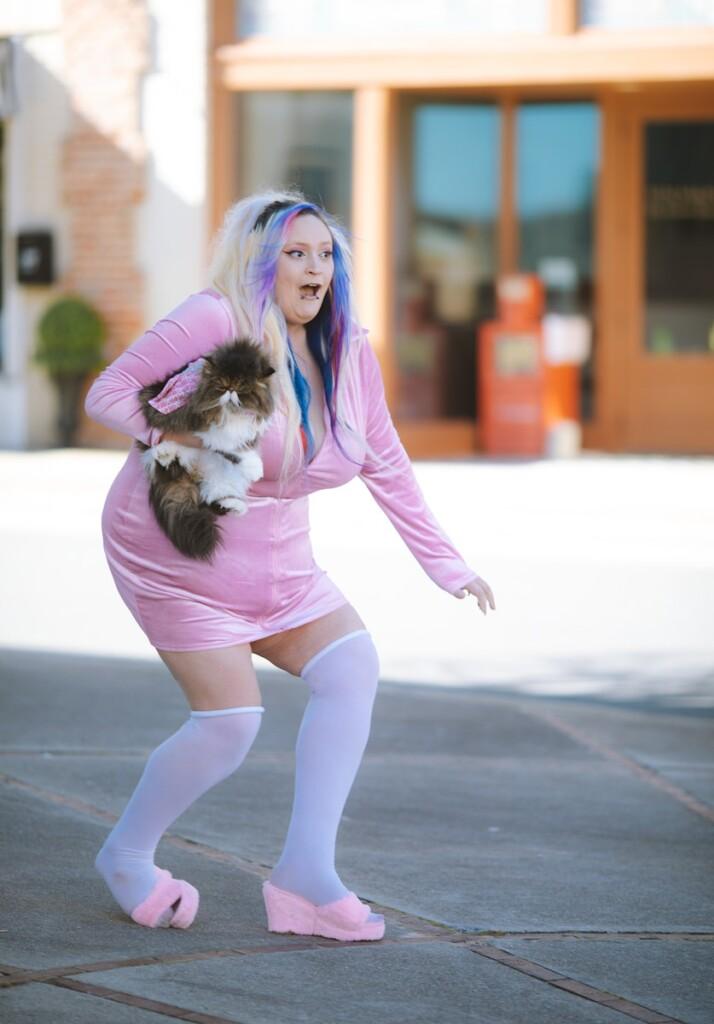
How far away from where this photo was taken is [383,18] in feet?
57.1

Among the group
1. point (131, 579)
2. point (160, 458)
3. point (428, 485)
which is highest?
point (160, 458)

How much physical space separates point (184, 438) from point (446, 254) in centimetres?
1474

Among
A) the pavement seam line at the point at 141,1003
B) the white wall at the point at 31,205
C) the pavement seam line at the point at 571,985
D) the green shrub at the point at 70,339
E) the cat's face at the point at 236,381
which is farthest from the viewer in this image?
the white wall at the point at 31,205

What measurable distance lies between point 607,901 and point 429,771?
1.52m

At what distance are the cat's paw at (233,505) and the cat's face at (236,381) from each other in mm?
184

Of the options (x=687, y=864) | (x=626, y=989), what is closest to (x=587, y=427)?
(x=687, y=864)

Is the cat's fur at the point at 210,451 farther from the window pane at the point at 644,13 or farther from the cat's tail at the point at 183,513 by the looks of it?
the window pane at the point at 644,13

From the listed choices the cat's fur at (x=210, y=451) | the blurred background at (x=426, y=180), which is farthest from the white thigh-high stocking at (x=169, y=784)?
the blurred background at (x=426, y=180)

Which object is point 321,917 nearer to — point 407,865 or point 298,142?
point 407,865

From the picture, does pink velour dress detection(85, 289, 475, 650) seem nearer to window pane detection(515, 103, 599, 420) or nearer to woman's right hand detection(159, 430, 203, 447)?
woman's right hand detection(159, 430, 203, 447)

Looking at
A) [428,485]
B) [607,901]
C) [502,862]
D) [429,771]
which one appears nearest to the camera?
[607,901]

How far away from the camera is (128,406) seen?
4035mm

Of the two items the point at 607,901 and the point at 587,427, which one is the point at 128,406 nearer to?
the point at 607,901

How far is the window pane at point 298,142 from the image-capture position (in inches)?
705
